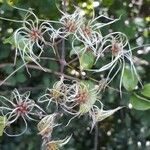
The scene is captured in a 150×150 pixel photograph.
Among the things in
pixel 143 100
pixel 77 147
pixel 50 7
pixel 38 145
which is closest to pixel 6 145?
pixel 38 145

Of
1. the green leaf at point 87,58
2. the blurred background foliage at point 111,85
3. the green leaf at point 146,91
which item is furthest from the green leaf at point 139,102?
the blurred background foliage at point 111,85

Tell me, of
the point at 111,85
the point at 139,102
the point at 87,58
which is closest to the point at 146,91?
the point at 139,102

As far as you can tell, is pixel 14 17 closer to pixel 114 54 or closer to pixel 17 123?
pixel 17 123

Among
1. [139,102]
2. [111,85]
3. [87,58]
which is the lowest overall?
[111,85]

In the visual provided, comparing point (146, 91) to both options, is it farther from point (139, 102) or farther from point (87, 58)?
point (87, 58)

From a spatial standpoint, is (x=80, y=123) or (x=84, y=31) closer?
(x=84, y=31)

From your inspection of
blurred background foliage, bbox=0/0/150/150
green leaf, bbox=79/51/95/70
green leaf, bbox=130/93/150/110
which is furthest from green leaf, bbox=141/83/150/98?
blurred background foliage, bbox=0/0/150/150

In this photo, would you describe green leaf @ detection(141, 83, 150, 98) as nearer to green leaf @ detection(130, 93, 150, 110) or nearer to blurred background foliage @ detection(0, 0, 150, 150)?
green leaf @ detection(130, 93, 150, 110)
